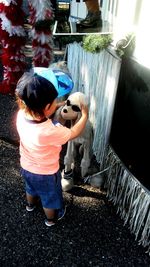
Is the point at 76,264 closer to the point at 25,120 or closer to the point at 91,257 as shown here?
the point at 91,257

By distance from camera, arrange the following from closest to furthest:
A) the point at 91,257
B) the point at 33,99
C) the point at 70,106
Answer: the point at 33,99 < the point at 91,257 < the point at 70,106

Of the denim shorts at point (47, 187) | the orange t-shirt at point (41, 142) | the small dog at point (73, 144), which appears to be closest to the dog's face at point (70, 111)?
the small dog at point (73, 144)

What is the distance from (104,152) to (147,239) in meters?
0.78

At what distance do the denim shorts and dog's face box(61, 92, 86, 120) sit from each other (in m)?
0.46

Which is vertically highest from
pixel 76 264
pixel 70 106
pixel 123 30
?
pixel 123 30

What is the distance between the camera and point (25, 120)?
82.6 inches

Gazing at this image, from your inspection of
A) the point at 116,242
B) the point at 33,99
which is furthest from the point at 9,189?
the point at 33,99

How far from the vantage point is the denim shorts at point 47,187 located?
2273mm

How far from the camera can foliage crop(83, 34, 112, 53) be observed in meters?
2.50

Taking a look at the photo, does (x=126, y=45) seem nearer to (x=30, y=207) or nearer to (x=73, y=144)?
(x=73, y=144)

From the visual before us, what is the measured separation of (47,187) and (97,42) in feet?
3.77

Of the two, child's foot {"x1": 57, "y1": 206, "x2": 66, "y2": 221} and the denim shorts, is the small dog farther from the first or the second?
the denim shorts

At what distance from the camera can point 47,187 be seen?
2.31 metres

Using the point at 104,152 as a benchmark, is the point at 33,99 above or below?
above
